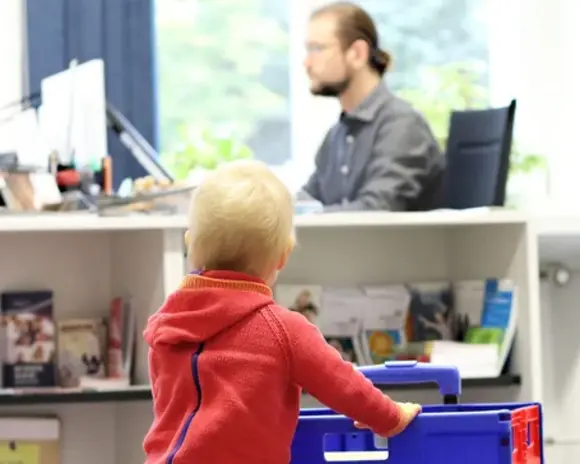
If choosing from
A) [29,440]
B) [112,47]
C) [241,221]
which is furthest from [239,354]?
[112,47]

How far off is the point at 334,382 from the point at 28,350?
4.10 feet

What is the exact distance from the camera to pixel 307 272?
114 inches

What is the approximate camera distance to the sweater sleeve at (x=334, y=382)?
1585 mm

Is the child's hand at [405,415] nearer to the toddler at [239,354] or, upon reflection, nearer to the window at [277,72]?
the toddler at [239,354]

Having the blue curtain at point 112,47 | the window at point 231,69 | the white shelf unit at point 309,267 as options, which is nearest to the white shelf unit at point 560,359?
the white shelf unit at point 309,267

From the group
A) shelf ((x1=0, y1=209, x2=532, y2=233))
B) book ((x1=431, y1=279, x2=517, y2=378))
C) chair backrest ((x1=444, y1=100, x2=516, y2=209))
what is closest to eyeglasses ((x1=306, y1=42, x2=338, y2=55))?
chair backrest ((x1=444, y1=100, x2=516, y2=209))

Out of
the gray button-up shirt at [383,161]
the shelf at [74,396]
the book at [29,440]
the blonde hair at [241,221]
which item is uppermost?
the gray button-up shirt at [383,161]

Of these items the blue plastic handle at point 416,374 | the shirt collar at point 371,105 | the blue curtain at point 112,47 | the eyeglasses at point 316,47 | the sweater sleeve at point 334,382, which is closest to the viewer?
the sweater sleeve at point 334,382

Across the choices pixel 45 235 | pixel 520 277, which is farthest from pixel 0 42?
pixel 520 277

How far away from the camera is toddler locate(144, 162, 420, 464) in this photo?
1.60m

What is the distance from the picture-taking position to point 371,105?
2.96 metres

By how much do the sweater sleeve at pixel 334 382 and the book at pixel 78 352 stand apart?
117 cm

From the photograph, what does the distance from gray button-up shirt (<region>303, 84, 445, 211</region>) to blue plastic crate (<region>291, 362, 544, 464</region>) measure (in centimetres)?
112

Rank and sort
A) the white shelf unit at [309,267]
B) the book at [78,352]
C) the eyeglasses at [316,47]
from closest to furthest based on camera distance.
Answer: the white shelf unit at [309,267] → the book at [78,352] → the eyeglasses at [316,47]
